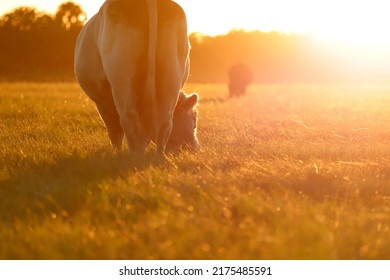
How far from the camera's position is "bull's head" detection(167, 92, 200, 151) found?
8.67m

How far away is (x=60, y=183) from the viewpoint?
6145mm

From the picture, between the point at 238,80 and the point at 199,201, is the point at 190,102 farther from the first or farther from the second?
the point at 238,80

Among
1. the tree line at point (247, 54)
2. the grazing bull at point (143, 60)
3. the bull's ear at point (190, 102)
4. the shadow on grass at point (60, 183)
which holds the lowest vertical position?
the tree line at point (247, 54)

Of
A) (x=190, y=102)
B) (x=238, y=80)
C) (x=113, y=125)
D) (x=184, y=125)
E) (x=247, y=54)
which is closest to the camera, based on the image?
(x=113, y=125)

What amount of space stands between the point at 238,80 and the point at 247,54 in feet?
183

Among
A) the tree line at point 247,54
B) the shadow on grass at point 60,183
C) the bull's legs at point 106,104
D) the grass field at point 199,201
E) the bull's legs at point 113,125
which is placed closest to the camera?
the grass field at point 199,201

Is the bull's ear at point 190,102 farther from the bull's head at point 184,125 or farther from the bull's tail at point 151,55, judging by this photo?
the bull's tail at point 151,55

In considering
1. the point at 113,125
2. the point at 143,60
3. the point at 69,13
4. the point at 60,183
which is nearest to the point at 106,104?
the point at 113,125

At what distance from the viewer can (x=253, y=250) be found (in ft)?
13.0

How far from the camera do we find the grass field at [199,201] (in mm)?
4039

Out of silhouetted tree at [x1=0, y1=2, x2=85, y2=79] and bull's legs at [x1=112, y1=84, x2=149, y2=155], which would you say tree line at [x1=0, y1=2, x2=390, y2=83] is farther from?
bull's legs at [x1=112, y1=84, x2=149, y2=155]

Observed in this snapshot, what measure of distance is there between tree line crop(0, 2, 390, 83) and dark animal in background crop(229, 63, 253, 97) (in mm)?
8155

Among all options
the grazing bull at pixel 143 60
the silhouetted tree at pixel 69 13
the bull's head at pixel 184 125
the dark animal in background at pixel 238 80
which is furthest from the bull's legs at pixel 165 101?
the silhouetted tree at pixel 69 13

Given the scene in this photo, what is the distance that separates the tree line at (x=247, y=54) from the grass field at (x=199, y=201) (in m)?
26.1
